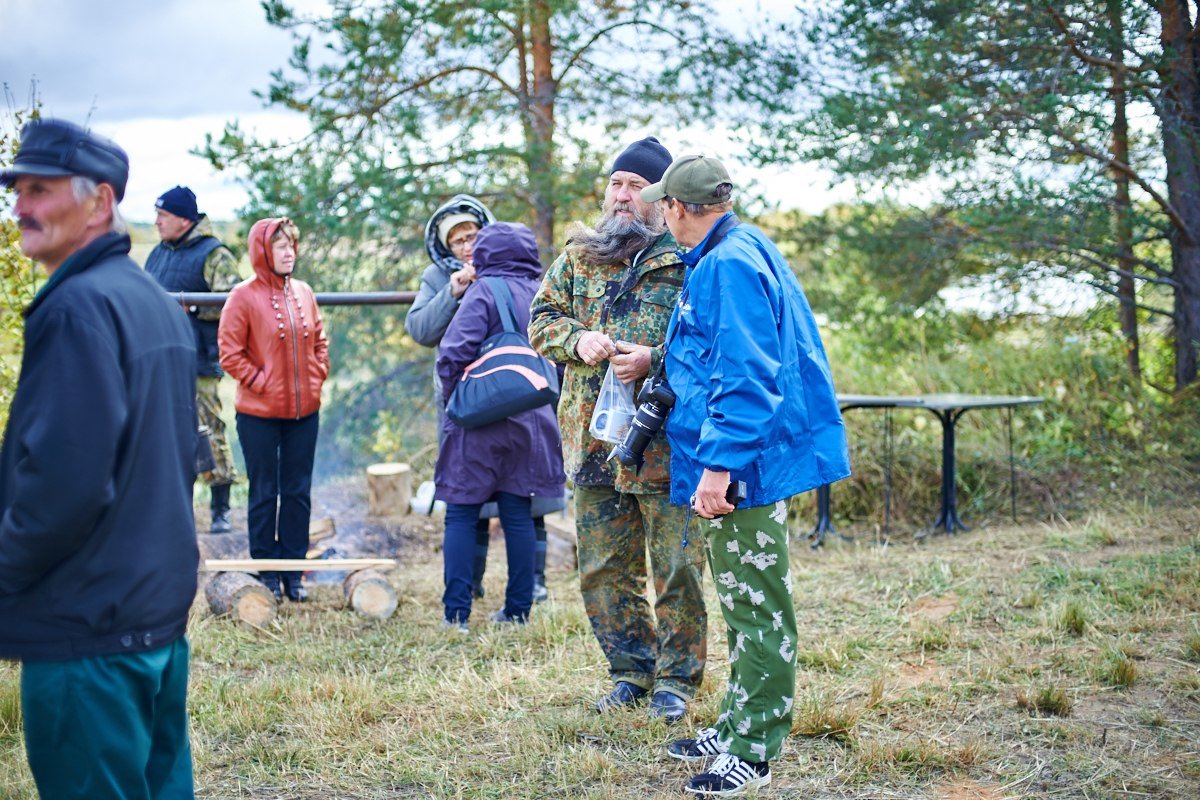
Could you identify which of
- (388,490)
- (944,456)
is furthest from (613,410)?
(388,490)

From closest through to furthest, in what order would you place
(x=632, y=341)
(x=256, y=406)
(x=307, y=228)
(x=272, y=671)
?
(x=632, y=341)
(x=272, y=671)
(x=256, y=406)
(x=307, y=228)

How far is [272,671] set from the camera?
462cm

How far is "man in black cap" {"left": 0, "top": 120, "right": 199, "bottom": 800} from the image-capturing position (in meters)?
2.01

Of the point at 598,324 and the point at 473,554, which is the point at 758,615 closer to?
the point at 598,324

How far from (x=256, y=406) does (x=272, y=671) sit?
56.9 inches

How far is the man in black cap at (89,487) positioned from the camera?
2.01m

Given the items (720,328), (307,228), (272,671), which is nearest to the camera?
(720,328)

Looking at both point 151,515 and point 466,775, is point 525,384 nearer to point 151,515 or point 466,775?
point 466,775

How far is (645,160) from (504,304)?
1.39 meters

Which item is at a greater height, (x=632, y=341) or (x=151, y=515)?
(x=632, y=341)

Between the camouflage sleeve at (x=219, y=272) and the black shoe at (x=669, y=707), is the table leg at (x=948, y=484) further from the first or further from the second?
the camouflage sleeve at (x=219, y=272)

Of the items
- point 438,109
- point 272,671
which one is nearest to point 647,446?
point 272,671

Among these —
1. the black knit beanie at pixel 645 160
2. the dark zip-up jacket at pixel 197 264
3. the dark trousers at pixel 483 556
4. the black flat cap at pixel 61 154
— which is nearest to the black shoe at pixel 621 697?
the dark trousers at pixel 483 556

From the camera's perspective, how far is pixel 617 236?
3719 mm
